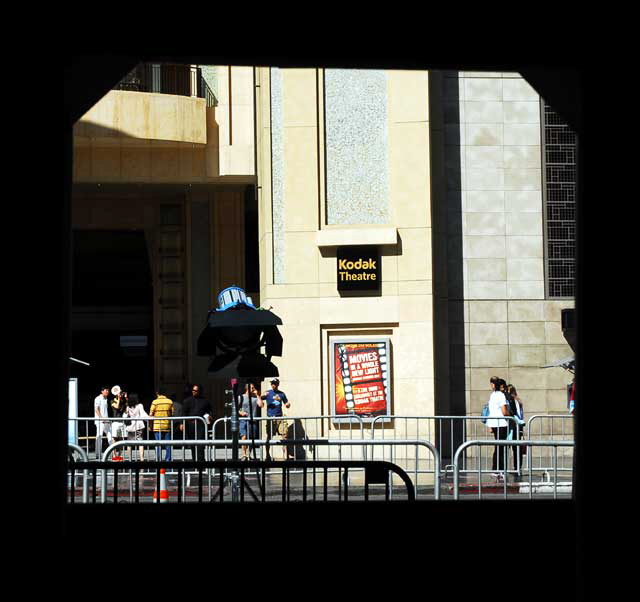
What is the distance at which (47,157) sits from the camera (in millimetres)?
5953

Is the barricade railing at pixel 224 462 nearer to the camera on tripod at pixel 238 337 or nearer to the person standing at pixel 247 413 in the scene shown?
the camera on tripod at pixel 238 337

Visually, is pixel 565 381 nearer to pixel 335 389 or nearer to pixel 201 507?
pixel 335 389

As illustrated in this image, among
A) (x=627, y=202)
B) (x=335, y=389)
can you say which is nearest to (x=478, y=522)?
(x=627, y=202)

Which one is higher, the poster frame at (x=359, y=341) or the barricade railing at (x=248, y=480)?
the poster frame at (x=359, y=341)

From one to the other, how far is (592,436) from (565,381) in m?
18.3

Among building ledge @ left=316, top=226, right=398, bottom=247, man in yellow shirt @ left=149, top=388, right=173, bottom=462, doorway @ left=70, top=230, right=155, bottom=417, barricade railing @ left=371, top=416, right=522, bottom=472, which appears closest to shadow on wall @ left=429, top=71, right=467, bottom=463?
barricade railing @ left=371, top=416, right=522, bottom=472

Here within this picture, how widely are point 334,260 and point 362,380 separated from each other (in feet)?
7.39

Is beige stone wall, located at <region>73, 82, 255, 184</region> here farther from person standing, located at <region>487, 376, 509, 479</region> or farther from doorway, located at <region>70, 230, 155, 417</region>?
person standing, located at <region>487, 376, 509, 479</region>

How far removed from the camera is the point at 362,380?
22.0m

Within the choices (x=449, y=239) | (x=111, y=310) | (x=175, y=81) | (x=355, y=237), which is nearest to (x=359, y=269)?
(x=355, y=237)

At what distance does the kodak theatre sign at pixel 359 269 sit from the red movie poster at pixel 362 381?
1.10m

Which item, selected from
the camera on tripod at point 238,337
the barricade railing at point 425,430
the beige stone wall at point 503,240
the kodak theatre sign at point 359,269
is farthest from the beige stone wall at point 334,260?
the camera on tripod at point 238,337

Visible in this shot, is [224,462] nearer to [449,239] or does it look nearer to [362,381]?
[362,381]

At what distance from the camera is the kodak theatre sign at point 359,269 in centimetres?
2217
